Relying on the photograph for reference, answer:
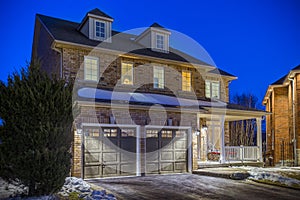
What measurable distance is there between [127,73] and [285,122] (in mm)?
11579

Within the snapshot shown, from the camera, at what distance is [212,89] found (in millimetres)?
19391

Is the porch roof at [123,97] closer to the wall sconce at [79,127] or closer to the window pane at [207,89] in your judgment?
the wall sconce at [79,127]

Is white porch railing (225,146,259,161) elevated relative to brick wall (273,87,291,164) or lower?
lower

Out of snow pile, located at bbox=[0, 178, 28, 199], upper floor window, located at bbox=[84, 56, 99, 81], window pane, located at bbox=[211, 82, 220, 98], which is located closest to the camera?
snow pile, located at bbox=[0, 178, 28, 199]

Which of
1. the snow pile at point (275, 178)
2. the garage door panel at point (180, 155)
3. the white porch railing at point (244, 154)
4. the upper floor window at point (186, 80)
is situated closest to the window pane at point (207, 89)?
the upper floor window at point (186, 80)

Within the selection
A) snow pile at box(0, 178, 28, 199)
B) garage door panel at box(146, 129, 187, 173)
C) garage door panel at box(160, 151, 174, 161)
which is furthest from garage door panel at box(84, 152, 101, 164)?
snow pile at box(0, 178, 28, 199)

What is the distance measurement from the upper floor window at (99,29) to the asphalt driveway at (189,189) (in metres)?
8.21

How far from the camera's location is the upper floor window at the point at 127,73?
15875mm

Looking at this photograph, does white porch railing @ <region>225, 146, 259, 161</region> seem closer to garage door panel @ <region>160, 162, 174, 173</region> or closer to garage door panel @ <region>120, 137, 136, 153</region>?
garage door panel @ <region>160, 162, 174, 173</region>

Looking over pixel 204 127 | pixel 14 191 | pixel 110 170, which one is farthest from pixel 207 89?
pixel 14 191

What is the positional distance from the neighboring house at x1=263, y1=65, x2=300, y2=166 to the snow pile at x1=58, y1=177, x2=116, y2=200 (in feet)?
41.6

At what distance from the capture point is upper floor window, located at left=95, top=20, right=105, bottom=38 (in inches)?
654

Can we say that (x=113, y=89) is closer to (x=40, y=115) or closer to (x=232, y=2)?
(x=40, y=115)

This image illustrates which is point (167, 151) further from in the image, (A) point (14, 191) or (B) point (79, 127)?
(A) point (14, 191)
